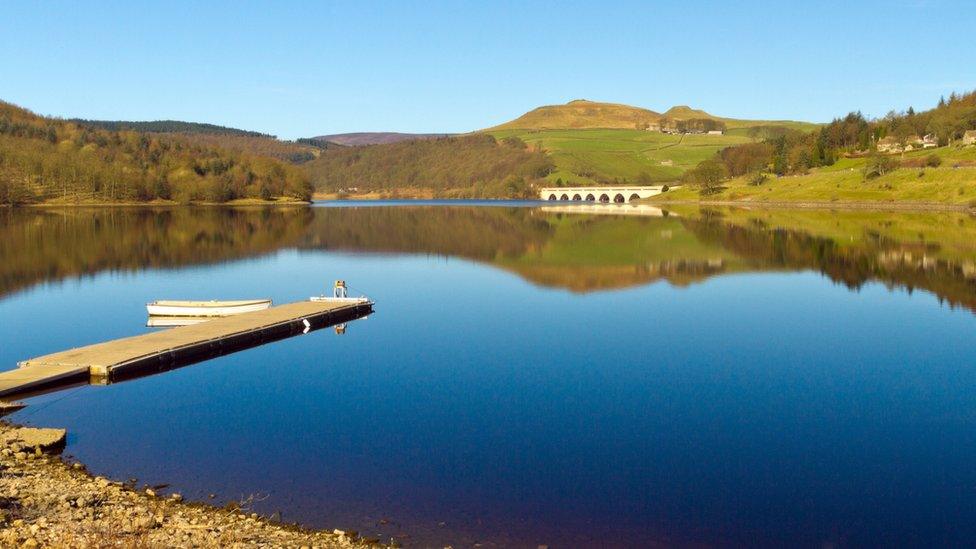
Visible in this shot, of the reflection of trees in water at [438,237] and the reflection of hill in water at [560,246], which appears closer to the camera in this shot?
the reflection of hill in water at [560,246]

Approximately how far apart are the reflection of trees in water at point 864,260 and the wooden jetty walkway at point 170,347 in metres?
35.3

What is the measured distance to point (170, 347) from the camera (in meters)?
33.0

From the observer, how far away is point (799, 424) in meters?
24.0

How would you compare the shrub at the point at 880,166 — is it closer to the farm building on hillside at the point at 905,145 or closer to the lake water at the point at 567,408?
the farm building on hillside at the point at 905,145

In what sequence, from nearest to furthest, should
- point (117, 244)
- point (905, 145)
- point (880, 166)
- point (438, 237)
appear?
point (117, 244)
point (438, 237)
point (880, 166)
point (905, 145)

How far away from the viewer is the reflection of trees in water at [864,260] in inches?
2158

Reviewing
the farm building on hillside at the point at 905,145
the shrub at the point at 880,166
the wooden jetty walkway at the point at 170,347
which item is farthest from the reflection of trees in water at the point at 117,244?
the farm building on hillside at the point at 905,145

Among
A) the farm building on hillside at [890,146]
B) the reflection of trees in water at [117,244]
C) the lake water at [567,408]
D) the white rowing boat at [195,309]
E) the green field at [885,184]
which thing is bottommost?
the lake water at [567,408]

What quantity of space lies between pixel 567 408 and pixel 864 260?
52464mm

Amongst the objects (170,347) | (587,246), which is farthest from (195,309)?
(587,246)

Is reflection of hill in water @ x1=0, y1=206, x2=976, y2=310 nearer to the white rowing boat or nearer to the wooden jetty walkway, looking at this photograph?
the white rowing boat

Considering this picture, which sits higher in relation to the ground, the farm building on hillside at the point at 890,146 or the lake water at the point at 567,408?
the farm building on hillside at the point at 890,146

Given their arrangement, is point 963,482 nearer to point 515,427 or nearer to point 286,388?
point 515,427

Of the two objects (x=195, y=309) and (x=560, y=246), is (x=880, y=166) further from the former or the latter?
(x=195, y=309)
